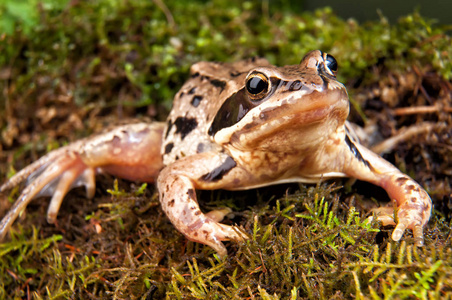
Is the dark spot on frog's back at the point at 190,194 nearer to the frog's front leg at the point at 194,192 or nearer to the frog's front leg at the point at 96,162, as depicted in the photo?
the frog's front leg at the point at 194,192

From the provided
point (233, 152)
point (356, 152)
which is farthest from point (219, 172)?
point (356, 152)

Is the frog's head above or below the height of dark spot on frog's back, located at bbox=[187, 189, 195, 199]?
above

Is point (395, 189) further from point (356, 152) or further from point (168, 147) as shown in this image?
point (168, 147)

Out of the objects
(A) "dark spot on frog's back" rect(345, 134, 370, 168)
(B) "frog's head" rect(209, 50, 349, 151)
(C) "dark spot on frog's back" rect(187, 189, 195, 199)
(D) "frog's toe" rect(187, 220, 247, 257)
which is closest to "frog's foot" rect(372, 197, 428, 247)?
(A) "dark spot on frog's back" rect(345, 134, 370, 168)

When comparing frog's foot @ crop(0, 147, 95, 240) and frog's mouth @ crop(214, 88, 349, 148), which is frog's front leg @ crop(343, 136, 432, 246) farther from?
frog's foot @ crop(0, 147, 95, 240)

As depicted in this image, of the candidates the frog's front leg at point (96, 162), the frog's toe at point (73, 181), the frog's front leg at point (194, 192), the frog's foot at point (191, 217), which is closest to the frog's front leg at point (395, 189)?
the frog's front leg at point (194, 192)

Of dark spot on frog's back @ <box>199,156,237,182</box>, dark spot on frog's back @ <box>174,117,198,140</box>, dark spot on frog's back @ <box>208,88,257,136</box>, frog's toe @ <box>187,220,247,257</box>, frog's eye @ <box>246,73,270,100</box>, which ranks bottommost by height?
frog's toe @ <box>187,220,247,257</box>

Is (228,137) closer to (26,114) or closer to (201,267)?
(201,267)
